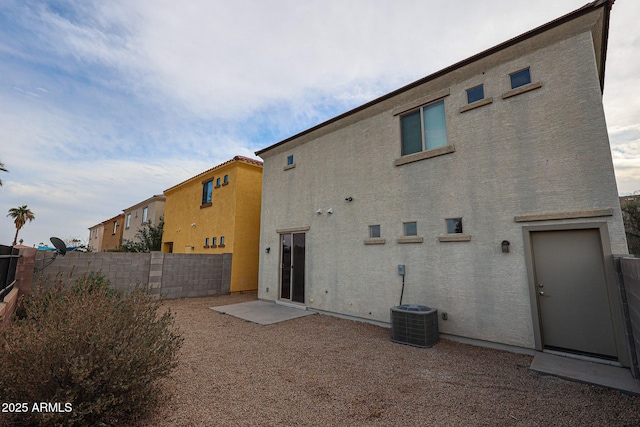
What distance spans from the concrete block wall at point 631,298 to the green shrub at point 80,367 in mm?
5921

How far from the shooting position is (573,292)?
4.70 metres

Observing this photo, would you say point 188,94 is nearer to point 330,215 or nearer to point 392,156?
point 330,215

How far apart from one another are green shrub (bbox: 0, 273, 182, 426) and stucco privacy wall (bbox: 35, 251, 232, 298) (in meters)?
7.77

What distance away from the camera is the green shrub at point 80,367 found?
242 cm

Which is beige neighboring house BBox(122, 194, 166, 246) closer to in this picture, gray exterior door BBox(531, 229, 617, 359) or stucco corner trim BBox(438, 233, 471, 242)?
stucco corner trim BBox(438, 233, 471, 242)

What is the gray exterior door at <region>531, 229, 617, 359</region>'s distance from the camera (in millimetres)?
4457

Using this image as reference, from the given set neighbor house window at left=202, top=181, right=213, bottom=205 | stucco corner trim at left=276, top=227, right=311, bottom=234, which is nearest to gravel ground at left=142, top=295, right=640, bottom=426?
stucco corner trim at left=276, top=227, right=311, bottom=234

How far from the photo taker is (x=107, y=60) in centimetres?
887

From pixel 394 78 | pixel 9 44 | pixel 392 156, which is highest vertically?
pixel 394 78

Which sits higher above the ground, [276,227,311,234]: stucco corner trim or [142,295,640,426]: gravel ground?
[276,227,311,234]: stucco corner trim

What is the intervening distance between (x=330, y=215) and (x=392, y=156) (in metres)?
2.61

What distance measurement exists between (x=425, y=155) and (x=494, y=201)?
1.86 metres

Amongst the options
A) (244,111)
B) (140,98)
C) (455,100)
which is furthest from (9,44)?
(455,100)

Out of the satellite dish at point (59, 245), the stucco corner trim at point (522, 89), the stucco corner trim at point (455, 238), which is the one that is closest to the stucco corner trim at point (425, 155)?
the stucco corner trim at point (522, 89)
